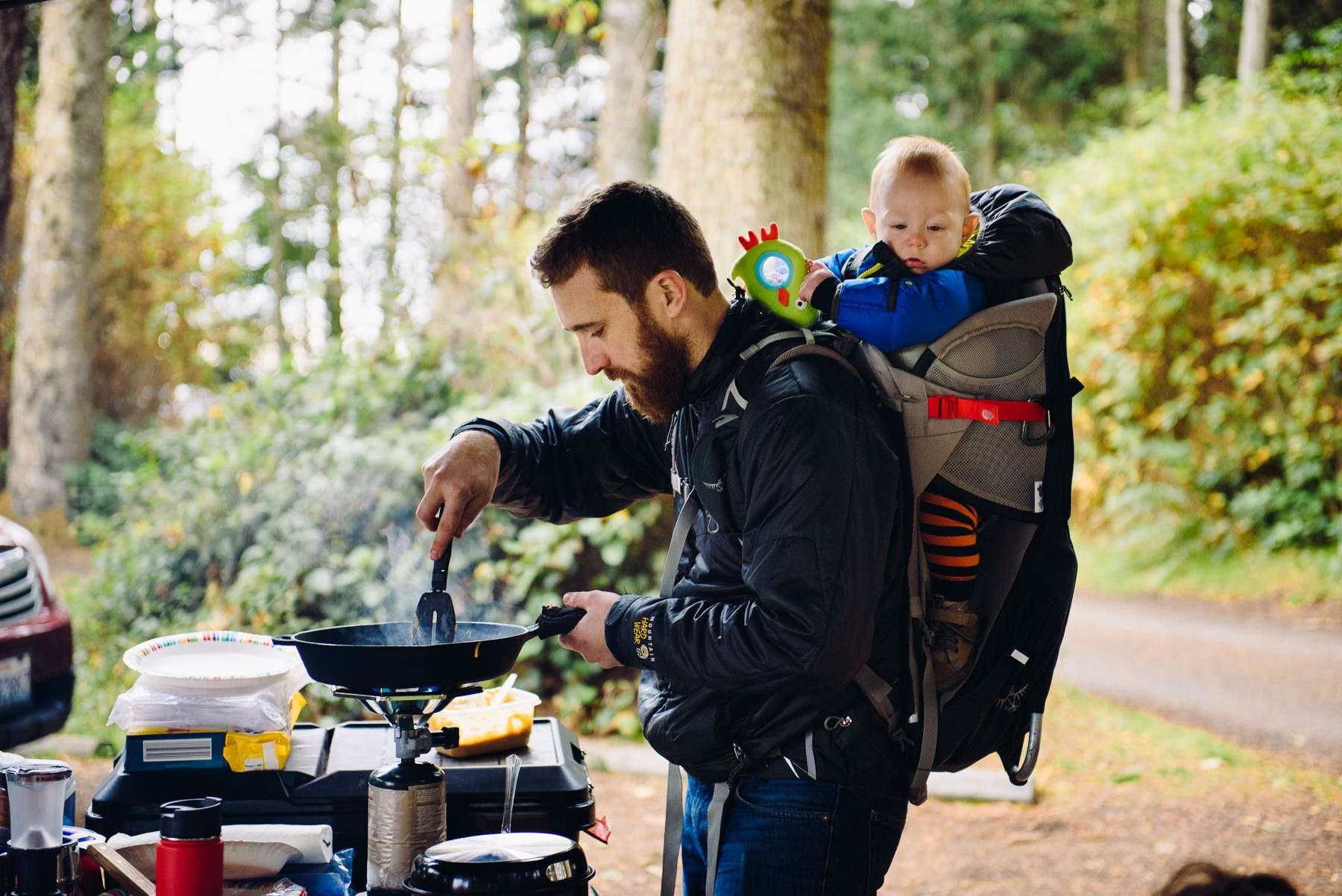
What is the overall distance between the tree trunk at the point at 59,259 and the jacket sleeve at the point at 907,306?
11.6m

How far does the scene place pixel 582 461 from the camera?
8.50 ft

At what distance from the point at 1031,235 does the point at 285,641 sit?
153cm

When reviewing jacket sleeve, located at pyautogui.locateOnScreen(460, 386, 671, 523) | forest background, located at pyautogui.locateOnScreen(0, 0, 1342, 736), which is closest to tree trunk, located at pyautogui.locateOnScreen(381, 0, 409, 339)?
forest background, located at pyautogui.locateOnScreen(0, 0, 1342, 736)

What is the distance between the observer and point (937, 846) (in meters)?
4.53

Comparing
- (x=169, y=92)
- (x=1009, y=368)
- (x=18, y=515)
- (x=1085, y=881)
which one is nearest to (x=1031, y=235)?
(x=1009, y=368)

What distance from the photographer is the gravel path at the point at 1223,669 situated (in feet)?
20.5

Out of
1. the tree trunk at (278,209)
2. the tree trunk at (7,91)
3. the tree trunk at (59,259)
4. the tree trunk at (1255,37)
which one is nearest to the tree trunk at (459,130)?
the tree trunk at (7,91)

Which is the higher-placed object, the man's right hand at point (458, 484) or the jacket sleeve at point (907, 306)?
the jacket sleeve at point (907, 306)

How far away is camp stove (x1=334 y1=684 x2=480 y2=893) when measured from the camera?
185 cm

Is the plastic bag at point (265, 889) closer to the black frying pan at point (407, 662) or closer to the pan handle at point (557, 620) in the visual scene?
the black frying pan at point (407, 662)

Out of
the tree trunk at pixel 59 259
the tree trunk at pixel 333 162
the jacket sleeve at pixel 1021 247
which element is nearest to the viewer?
the jacket sleeve at pixel 1021 247

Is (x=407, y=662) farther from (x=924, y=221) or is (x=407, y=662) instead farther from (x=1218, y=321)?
(x=1218, y=321)

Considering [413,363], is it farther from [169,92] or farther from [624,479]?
[169,92]

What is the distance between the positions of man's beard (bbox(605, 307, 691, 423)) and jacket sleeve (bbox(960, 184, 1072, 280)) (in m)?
0.58
